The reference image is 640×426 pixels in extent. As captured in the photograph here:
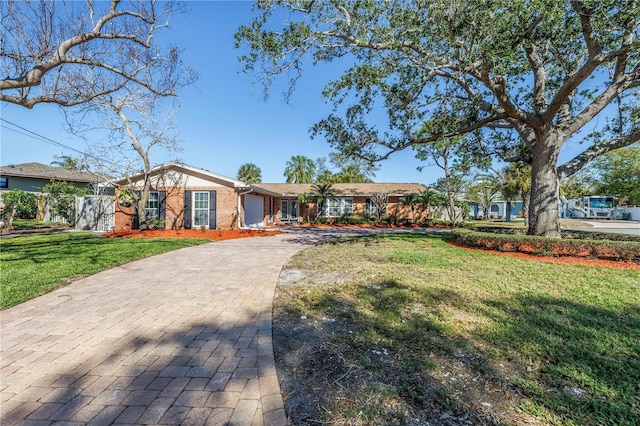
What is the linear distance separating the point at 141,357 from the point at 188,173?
14.6 metres

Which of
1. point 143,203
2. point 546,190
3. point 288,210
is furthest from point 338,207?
point 546,190

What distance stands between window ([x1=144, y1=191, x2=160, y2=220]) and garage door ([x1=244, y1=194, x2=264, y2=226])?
4.90 meters

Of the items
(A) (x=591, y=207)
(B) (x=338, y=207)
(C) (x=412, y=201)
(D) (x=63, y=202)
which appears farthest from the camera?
(A) (x=591, y=207)

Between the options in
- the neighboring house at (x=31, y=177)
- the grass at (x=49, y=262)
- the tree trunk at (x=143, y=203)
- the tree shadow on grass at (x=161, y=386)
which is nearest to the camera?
the tree shadow on grass at (x=161, y=386)

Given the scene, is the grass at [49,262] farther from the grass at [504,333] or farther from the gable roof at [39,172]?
the gable roof at [39,172]

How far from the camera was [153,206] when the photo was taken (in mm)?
15617

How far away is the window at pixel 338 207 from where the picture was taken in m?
24.0

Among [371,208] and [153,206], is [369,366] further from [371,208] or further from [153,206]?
[371,208]

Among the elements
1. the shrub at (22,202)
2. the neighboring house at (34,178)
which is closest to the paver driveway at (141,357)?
the shrub at (22,202)

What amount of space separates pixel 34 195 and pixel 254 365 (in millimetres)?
23907

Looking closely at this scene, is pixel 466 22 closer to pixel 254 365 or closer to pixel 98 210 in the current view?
pixel 254 365

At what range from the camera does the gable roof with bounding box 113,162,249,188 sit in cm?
1494

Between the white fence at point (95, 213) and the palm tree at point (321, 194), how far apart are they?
14.1m

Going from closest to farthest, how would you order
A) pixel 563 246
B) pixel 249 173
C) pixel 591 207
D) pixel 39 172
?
1. pixel 563 246
2. pixel 39 172
3. pixel 249 173
4. pixel 591 207
